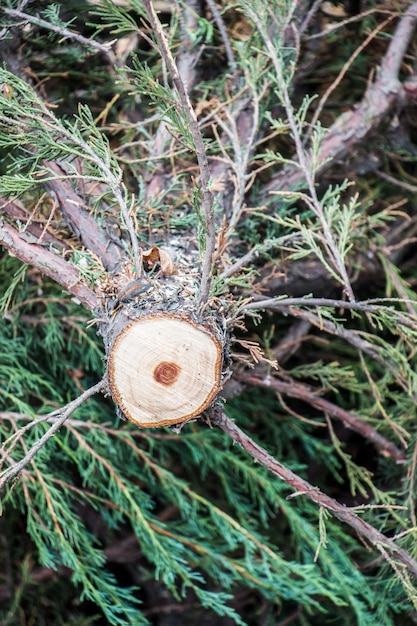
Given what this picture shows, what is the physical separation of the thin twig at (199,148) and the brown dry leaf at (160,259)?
76 mm

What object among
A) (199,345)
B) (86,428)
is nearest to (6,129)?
(199,345)

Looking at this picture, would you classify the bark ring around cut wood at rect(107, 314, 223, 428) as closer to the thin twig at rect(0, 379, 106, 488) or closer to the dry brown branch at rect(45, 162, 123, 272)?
the thin twig at rect(0, 379, 106, 488)

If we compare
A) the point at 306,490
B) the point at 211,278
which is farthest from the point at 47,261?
the point at 306,490

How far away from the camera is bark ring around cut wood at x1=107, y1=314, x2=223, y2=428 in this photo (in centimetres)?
90

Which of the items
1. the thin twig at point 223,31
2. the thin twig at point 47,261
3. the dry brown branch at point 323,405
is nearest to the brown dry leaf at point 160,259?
the thin twig at point 47,261

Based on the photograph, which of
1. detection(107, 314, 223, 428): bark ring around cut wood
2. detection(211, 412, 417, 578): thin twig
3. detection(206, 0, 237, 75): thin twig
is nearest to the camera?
detection(107, 314, 223, 428): bark ring around cut wood

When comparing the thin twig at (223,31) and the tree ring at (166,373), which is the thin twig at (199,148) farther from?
the thin twig at (223,31)

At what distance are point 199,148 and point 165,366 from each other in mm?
295

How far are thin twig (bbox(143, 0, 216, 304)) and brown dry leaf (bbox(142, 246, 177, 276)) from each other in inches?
3.0

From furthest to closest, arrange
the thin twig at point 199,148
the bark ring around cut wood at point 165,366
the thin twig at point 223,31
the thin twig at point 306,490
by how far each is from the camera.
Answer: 1. the thin twig at point 223,31
2. the thin twig at point 306,490
3. the bark ring around cut wood at point 165,366
4. the thin twig at point 199,148

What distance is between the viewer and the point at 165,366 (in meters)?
0.90

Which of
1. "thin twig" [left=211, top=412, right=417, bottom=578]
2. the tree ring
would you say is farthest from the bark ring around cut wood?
"thin twig" [left=211, top=412, right=417, bottom=578]

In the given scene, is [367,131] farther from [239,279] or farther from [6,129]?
[6,129]

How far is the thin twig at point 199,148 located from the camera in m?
0.77
